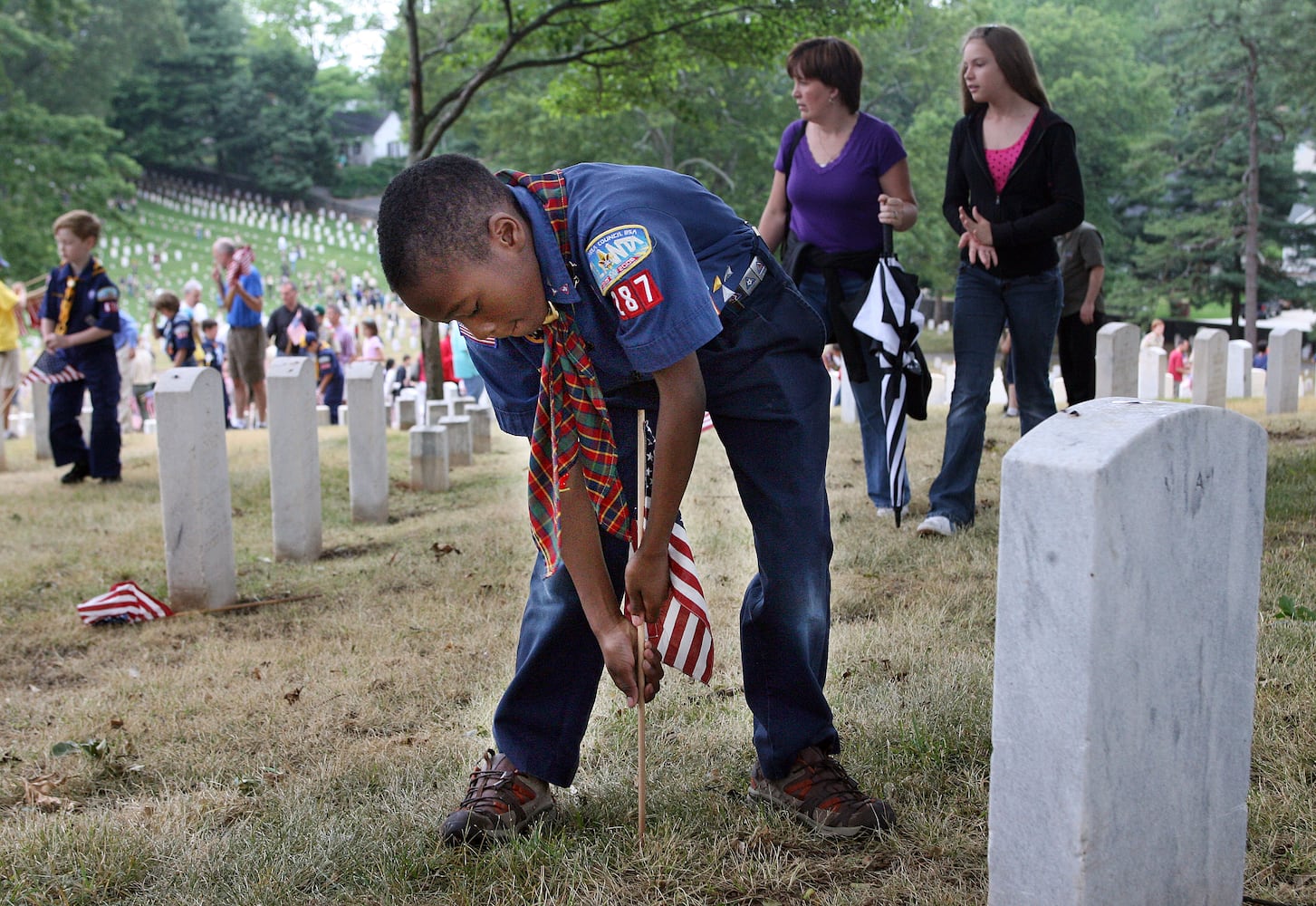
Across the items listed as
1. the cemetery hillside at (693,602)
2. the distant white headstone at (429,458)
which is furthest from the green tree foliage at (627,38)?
the distant white headstone at (429,458)

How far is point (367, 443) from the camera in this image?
319 inches

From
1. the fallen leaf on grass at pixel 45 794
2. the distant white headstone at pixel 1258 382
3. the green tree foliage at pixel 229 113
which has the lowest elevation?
the fallen leaf on grass at pixel 45 794

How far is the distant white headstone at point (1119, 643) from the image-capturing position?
1.88 meters

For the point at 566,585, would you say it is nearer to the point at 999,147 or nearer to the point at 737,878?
the point at 737,878

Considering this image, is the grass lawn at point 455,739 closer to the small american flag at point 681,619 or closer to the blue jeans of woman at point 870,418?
the blue jeans of woman at point 870,418

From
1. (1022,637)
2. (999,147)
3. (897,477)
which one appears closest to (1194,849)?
(1022,637)

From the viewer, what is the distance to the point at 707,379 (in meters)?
2.94

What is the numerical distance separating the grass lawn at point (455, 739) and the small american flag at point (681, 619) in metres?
0.42

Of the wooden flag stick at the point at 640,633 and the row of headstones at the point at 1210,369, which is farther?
the row of headstones at the point at 1210,369

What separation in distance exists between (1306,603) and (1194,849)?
8.31ft

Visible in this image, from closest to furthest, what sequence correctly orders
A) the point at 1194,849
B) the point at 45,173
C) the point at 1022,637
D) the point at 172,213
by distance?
the point at 1022,637
the point at 1194,849
the point at 45,173
the point at 172,213

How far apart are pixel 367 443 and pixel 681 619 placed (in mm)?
5545

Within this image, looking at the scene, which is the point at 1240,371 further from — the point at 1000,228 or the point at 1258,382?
the point at 1000,228

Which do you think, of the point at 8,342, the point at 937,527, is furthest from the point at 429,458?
the point at 8,342
